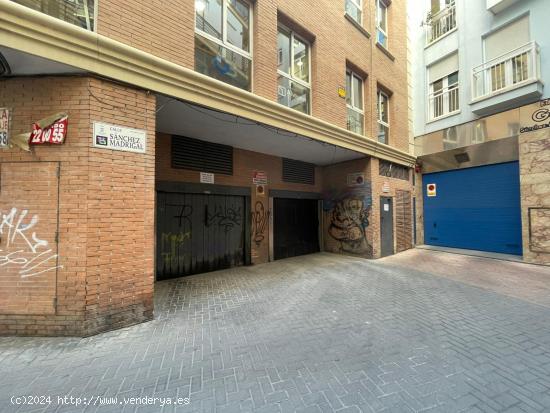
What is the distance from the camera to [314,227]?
31.9 feet

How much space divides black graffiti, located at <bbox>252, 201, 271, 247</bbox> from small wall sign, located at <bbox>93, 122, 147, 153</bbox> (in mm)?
4276

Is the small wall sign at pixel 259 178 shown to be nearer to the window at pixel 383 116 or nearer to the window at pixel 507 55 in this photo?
the window at pixel 383 116

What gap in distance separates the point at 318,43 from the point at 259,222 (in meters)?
5.64

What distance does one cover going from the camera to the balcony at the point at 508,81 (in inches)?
305

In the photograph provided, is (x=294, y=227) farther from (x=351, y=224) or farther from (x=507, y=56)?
(x=507, y=56)

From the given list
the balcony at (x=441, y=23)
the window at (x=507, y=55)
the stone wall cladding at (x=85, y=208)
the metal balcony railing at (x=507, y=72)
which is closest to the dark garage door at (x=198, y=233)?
the stone wall cladding at (x=85, y=208)

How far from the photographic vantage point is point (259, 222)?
781cm

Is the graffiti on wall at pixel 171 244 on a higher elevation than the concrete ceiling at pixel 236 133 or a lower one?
lower

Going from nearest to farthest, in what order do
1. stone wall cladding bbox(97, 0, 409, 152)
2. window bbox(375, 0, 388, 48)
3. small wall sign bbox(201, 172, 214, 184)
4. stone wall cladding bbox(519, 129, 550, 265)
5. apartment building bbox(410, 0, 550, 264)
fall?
stone wall cladding bbox(97, 0, 409, 152) → small wall sign bbox(201, 172, 214, 184) → stone wall cladding bbox(519, 129, 550, 265) → apartment building bbox(410, 0, 550, 264) → window bbox(375, 0, 388, 48)

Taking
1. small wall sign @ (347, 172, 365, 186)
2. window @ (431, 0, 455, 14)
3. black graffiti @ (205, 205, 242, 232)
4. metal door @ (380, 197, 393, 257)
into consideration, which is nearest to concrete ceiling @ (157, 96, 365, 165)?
small wall sign @ (347, 172, 365, 186)

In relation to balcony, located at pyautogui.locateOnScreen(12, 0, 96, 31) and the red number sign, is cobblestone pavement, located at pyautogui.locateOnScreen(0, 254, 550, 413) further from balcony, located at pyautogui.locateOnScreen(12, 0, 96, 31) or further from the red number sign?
balcony, located at pyautogui.locateOnScreen(12, 0, 96, 31)

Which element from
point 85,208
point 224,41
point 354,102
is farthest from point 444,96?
point 85,208

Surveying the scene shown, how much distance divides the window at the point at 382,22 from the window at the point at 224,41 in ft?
21.9

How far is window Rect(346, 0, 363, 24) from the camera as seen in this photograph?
846 centimetres
